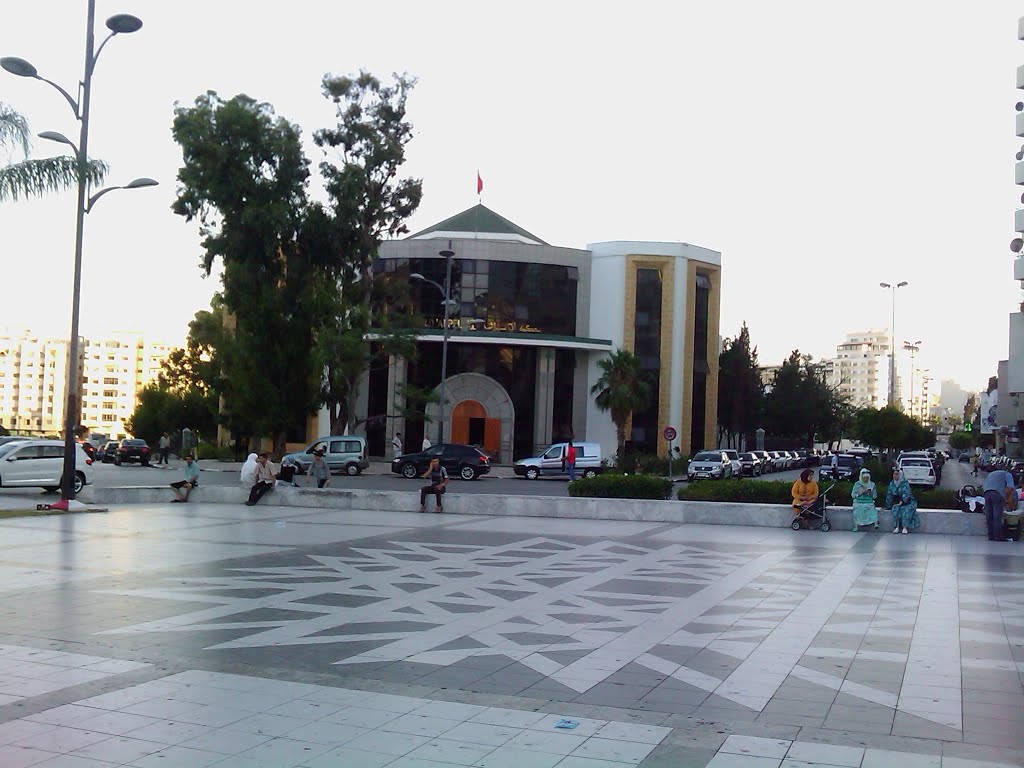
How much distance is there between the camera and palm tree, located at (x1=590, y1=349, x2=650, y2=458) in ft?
188

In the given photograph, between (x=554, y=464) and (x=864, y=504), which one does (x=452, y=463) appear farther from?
(x=864, y=504)

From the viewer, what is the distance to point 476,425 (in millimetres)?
59031

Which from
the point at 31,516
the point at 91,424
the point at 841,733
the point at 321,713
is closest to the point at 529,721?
the point at 321,713

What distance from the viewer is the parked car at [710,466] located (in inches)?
1877

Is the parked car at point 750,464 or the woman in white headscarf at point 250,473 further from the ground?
the woman in white headscarf at point 250,473

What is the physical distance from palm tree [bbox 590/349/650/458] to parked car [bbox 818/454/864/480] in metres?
11.9

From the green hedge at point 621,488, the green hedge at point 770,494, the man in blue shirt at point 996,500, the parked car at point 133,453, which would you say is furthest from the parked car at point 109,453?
the man in blue shirt at point 996,500

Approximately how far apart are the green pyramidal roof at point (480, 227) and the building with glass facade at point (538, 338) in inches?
92.5

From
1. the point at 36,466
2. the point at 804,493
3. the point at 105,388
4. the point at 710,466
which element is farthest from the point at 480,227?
the point at 105,388

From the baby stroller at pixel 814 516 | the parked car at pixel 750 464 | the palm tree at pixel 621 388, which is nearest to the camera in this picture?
the baby stroller at pixel 814 516

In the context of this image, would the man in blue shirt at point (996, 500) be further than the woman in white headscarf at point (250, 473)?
No

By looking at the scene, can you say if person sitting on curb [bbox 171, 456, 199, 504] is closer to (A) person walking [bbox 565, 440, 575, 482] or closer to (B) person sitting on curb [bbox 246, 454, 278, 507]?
(B) person sitting on curb [bbox 246, 454, 278, 507]

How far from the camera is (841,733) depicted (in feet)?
21.8

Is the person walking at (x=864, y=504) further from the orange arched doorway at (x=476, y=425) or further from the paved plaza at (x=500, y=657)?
the orange arched doorway at (x=476, y=425)
